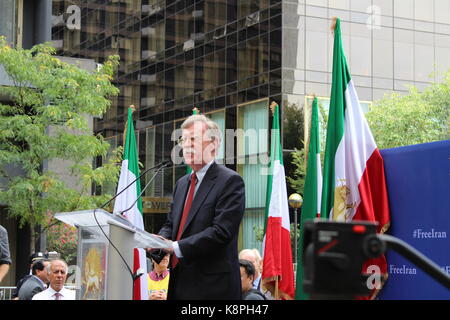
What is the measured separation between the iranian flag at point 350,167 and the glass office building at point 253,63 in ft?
113

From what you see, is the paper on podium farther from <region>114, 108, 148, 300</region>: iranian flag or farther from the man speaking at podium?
<region>114, 108, 148, 300</region>: iranian flag

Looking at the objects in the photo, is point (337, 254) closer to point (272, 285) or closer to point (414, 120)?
point (272, 285)

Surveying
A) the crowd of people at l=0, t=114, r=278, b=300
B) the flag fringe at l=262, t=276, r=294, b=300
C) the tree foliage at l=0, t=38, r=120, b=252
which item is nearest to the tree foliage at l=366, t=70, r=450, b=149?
the tree foliage at l=0, t=38, r=120, b=252

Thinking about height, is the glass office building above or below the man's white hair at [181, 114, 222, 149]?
above

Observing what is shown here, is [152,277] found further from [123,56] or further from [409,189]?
[123,56]

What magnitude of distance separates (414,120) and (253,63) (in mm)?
10199

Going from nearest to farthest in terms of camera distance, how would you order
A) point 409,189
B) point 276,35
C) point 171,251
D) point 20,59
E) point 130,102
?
point 171,251
point 409,189
point 20,59
point 276,35
point 130,102

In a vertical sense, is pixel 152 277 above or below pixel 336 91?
below

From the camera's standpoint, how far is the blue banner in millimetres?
6195

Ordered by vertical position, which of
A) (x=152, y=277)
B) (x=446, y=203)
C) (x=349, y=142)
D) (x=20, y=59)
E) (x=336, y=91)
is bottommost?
(x=152, y=277)

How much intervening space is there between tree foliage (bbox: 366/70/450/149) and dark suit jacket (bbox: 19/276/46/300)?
1079 inches

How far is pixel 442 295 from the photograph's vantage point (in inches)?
248

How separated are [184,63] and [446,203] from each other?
43275mm
